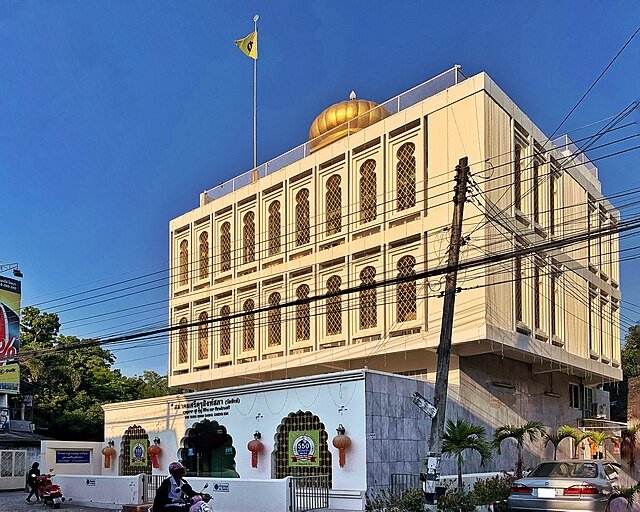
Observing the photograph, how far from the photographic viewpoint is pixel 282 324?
32.8 metres

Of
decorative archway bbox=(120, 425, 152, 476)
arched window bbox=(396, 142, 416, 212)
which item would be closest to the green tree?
decorative archway bbox=(120, 425, 152, 476)

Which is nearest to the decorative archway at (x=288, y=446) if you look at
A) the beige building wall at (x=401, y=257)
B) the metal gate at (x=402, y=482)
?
the metal gate at (x=402, y=482)

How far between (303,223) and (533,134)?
993 centimetres

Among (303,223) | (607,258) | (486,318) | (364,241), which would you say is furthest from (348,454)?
(607,258)

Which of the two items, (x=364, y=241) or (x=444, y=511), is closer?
(x=444, y=511)

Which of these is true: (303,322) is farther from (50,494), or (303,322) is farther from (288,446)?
(50,494)

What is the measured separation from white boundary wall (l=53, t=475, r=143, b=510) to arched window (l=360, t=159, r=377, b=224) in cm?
1244

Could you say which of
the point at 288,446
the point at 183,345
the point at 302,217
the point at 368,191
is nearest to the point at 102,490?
the point at 288,446

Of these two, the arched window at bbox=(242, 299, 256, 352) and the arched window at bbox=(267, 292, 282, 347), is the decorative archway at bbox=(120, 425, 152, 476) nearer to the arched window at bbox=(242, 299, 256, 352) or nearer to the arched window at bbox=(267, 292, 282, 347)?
the arched window at bbox=(242, 299, 256, 352)

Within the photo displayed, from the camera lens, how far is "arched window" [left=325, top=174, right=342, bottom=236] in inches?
1223

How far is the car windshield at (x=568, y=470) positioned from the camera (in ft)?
52.4

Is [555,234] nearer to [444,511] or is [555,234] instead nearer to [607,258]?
[607,258]

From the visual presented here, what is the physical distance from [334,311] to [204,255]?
1037 cm

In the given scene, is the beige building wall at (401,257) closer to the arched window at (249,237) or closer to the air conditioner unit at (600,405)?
the arched window at (249,237)
